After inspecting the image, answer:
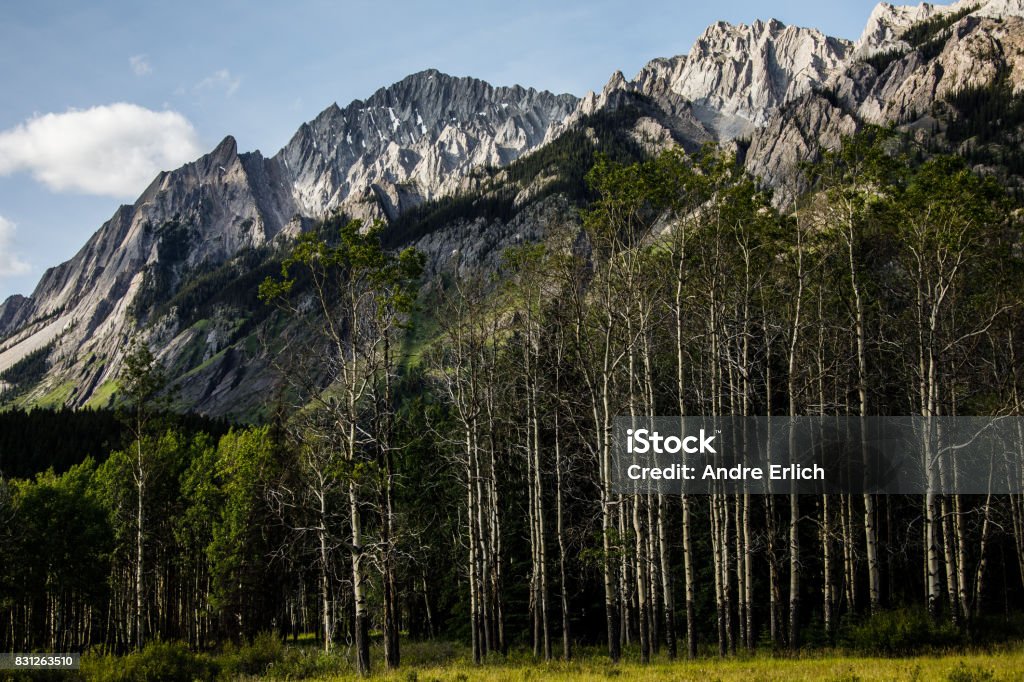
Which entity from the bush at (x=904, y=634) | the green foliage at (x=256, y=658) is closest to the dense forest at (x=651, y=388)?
the bush at (x=904, y=634)

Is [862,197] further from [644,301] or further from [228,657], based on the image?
[228,657]

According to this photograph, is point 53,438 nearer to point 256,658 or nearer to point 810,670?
point 256,658

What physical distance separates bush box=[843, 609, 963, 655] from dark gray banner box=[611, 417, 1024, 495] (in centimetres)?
394

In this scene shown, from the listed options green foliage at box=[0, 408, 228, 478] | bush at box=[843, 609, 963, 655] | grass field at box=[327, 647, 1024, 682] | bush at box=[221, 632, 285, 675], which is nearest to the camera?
grass field at box=[327, 647, 1024, 682]

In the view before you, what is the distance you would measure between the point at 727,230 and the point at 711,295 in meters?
3.10

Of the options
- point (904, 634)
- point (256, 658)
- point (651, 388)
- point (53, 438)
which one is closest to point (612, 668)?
point (651, 388)

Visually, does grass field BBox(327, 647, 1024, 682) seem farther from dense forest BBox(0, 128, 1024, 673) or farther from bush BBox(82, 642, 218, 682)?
bush BBox(82, 642, 218, 682)

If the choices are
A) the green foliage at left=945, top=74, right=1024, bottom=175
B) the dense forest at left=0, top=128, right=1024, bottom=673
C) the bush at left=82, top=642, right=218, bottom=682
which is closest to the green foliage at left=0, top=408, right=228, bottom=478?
the dense forest at left=0, top=128, right=1024, bottom=673

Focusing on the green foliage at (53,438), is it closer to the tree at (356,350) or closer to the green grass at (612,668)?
the green grass at (612,668)

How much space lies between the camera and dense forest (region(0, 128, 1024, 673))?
21.5m

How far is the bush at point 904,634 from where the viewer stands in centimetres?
1827

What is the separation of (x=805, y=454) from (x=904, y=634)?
8.72 metres

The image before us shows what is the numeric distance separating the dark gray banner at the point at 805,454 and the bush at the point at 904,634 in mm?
3937

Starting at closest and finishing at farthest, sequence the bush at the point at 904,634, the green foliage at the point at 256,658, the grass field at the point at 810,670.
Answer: the grass field at the point at 810,670
the bush at the point at 904,634
the green foliage at the point at 256,658
